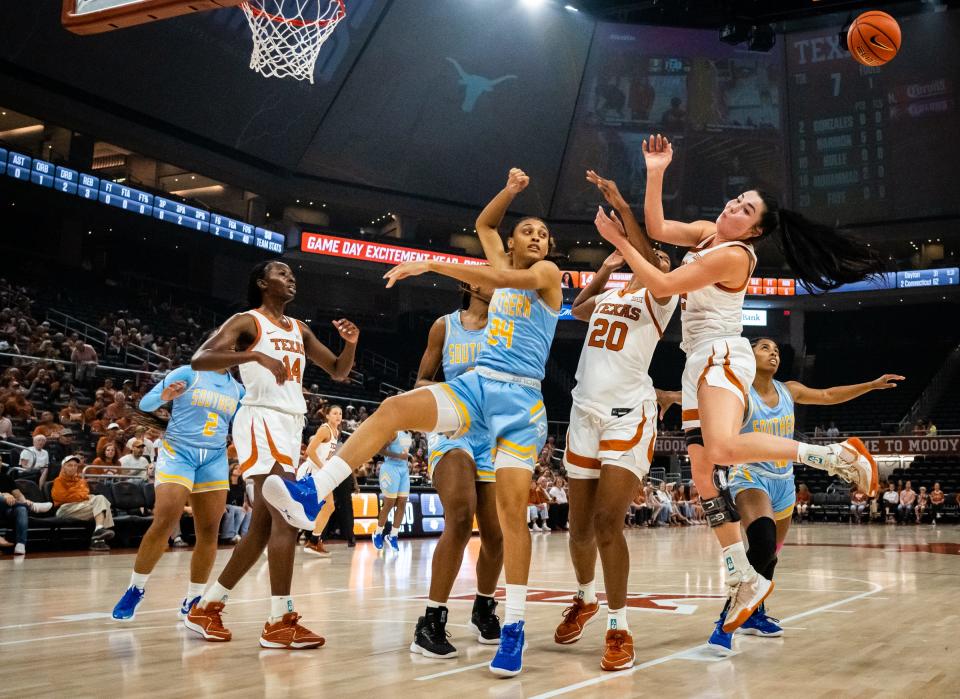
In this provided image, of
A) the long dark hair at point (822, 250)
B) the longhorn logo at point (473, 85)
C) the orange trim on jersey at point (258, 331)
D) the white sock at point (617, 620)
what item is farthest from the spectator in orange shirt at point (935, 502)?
the orange trim on jersey at point (258, 331)

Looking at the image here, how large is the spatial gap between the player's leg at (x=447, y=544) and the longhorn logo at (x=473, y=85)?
953 inches

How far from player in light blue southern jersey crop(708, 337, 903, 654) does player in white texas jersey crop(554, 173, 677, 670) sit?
0.69 meters

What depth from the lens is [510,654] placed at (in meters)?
3.87

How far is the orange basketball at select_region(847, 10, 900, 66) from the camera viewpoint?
38.7ft

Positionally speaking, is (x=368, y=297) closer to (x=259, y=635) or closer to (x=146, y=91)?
(x=146, y=91)

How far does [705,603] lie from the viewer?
22.4ft

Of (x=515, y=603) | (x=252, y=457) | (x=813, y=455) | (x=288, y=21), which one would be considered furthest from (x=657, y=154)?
(x=288, y=21)

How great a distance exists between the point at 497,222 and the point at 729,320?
1.36 meters

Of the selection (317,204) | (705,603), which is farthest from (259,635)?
(317,204)

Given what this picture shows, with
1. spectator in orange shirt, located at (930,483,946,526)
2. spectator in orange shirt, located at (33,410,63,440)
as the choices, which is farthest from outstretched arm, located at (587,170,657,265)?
spectator in orange shirt, located at (930,483,946,526)

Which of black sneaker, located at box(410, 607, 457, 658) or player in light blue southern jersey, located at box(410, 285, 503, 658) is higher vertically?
player in light blue southern jersey, located at box(410, 285, 503, 658)

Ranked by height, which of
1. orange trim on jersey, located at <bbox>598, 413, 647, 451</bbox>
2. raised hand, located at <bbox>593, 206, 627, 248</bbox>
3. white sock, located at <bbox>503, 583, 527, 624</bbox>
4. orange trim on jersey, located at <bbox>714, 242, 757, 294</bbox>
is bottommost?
white sock, located at <bbox>503, 583, 527, 624</bbox>

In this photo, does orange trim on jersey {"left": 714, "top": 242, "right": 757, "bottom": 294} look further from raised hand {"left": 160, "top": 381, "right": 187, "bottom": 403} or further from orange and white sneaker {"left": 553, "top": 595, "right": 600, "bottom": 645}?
raised hand {"left": 160, "top": 381, "right": 187, "bottom": 403}

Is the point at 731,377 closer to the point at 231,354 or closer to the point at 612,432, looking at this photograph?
the point at 612,432
